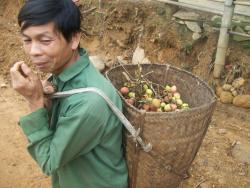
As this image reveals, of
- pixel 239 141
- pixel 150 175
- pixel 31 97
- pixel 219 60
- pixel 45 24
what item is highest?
pixel 45 24

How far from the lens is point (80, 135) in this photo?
1787 mm

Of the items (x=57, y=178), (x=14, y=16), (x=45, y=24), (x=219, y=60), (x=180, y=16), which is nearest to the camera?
(x=45, y=24)

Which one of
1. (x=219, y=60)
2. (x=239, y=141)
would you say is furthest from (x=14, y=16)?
(x=239, y=141)

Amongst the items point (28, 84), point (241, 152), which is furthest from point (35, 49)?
point (241, 152)

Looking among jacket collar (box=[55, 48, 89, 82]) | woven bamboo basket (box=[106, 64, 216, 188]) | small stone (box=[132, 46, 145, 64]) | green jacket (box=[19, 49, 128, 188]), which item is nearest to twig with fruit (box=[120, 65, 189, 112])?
woven bamboo basket (box=[106, 64, 216, 188])

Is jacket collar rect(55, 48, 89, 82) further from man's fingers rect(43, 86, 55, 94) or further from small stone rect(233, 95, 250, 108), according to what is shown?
small stone rect(233, 95, 250, 108)

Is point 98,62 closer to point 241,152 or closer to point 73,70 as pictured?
point 241,152

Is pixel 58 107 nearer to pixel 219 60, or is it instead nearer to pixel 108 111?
pixel 108 111

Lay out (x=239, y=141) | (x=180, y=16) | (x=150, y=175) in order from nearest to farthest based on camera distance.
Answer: (x=150, y=175), (x=239, y=141), (x=180, y=16)

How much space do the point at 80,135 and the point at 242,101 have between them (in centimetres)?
315

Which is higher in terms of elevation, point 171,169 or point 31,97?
point 31,97

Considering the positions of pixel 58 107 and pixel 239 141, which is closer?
pixel 58 107

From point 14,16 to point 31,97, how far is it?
5.81 metres

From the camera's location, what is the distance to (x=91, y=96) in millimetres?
1764
